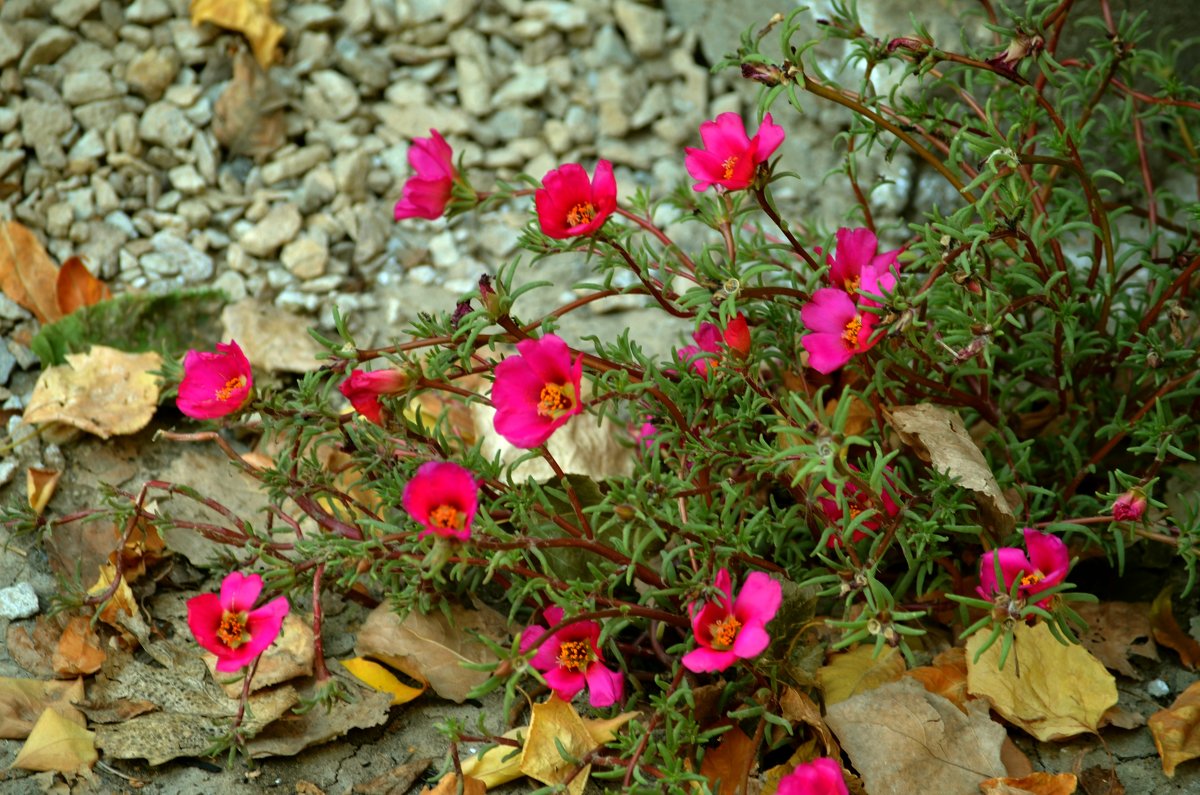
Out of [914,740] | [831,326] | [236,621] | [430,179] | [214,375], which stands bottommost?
[914,740]

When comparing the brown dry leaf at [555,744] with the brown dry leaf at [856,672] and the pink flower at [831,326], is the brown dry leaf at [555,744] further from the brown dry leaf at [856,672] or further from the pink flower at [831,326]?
the pink flower at [831,326]

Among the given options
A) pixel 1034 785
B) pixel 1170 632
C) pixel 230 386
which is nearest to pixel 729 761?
pixel 1034 785

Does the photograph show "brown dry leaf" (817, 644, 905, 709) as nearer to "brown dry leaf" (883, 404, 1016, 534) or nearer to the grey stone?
"brown dry leaf" (883, 404, 1016, 534)

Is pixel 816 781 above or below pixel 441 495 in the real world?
below

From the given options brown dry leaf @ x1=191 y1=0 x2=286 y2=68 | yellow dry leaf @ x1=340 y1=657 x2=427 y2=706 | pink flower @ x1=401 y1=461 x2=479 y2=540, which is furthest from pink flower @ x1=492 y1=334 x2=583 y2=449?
brown dry leaf @ x1=191 y1=0 x2=286 y2=68

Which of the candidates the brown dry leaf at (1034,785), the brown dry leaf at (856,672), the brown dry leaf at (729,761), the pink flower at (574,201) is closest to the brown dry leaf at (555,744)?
the brown dry leaf at (729,761)

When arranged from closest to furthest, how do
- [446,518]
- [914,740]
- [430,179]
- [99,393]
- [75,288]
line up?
[446,518] < [914,740] < [430,179] < [99,393] < [75,288]

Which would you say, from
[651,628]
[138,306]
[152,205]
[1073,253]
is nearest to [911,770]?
[651,628]

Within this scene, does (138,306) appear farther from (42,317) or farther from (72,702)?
(72,702)

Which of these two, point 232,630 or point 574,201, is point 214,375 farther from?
point 574,201
